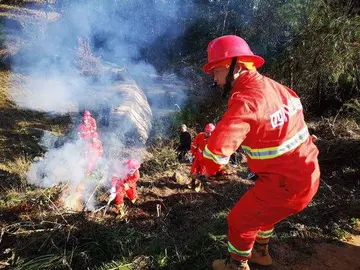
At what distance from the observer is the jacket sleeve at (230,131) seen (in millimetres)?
2002

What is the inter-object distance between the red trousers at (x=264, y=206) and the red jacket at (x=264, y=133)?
90 mm

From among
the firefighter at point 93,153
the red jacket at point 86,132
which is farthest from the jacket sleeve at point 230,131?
the red jacket at point 86,132

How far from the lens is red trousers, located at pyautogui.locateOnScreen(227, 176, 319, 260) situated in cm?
233

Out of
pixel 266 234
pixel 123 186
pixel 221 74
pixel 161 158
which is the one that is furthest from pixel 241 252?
pixel 161 158

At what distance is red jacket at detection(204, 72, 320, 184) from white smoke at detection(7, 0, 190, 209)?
10.9 ft

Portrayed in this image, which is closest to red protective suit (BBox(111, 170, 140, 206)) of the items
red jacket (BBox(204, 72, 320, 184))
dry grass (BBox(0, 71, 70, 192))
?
dry grass (BBox(0, 71, 70, 192))

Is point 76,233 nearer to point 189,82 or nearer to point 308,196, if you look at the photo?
point 308,196

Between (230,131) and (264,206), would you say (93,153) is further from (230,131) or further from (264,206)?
(230,131)

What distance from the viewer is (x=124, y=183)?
4.85 metres

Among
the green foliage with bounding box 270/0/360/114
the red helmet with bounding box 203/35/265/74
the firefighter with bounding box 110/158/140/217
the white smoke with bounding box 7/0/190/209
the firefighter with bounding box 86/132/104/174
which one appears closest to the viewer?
the red helmet with bounding box 203/35/265/74

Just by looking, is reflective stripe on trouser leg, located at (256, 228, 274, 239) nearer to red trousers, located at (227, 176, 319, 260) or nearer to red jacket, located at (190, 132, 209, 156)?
red trousers, located at (227, 176, 319, 260)

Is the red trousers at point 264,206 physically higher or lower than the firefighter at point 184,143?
higher

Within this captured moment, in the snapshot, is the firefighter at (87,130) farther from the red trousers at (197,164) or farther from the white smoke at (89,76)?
the red trousers at (197,164)

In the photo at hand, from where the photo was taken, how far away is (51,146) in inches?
271
